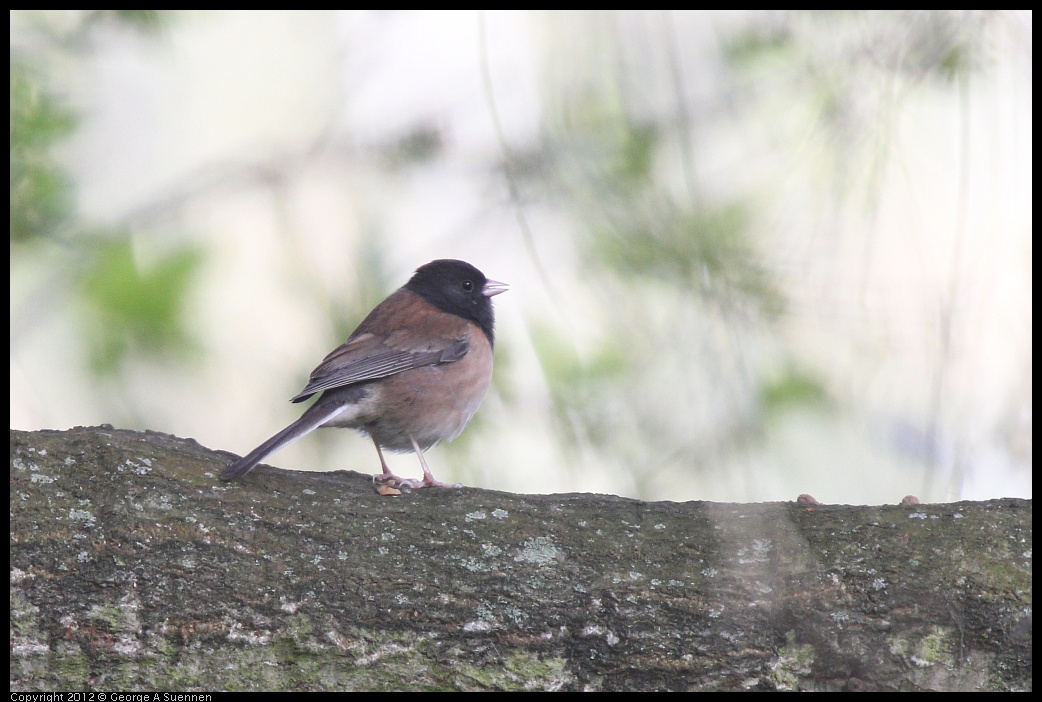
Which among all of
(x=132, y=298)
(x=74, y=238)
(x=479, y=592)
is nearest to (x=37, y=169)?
(x=74, y=238)

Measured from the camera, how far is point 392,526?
211 centimetres

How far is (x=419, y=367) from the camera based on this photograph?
11.5ft

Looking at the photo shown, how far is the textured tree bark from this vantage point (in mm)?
1784

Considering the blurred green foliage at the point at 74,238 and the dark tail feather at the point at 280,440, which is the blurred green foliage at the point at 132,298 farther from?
the dark tail feather at the point at 280,440

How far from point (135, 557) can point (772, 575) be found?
1396mm

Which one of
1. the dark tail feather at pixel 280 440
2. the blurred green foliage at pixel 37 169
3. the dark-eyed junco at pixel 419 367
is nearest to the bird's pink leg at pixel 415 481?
the dark-eyed junco at pixel 419 367

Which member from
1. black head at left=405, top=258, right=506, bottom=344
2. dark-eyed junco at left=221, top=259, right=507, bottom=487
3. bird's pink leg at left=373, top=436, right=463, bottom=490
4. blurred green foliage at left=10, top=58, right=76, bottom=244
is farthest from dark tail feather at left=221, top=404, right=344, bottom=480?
black head at left=405, top=258, right=506, bottom=344

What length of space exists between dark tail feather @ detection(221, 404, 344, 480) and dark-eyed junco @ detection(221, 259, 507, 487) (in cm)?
1

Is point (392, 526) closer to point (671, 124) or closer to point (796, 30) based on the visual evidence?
point (671, 124)

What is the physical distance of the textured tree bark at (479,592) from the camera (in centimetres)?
178

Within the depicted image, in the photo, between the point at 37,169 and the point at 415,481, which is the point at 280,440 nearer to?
the point at 415,481

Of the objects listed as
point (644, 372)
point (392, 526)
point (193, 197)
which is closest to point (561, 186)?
point (644, 372)

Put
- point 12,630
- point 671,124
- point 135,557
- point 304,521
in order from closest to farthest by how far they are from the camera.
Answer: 1. point 671,124
2. point 12,630
3. point 135,557
4. point 304,521

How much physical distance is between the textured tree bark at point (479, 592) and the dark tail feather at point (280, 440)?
68mm
